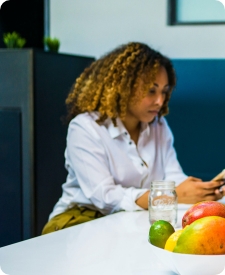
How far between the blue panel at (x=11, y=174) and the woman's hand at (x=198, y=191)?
1135 millimetres

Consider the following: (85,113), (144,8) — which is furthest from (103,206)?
(144,8)

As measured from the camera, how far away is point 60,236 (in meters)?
1.44

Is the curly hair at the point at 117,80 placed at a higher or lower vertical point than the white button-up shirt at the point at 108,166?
higher

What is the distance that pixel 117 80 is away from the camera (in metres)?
2.41

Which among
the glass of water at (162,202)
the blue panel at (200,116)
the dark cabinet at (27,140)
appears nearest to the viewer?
the glass of water at (162,202)

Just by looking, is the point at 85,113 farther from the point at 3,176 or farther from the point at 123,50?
the point at 3,176

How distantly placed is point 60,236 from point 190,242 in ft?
1.91

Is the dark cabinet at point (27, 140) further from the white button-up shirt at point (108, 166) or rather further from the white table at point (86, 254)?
the white table at point (86, 254)

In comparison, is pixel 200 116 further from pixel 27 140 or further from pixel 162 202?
pixel 162 202

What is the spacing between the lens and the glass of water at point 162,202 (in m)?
1.62

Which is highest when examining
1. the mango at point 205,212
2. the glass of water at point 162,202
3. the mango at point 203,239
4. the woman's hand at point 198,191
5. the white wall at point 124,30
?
the white wall at point 124,30

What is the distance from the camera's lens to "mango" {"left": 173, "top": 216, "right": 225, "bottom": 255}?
3.04ft

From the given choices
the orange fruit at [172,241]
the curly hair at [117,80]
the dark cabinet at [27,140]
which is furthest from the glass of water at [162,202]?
the dark cabinet at [27,140]

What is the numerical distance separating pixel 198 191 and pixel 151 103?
53 centimetres
